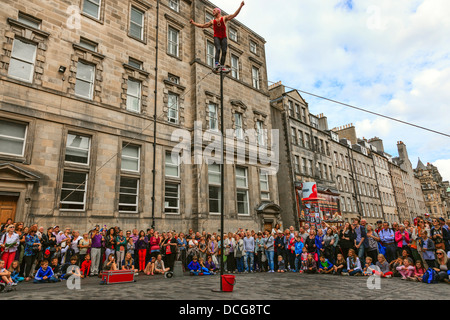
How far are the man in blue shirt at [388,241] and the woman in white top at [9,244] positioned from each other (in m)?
14.5

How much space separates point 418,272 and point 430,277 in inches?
26.3

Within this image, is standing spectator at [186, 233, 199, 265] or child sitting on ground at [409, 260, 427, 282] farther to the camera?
standing spectator at [186, 233, 199, 265]

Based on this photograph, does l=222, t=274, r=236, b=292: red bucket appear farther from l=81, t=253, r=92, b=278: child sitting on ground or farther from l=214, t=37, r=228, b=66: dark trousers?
l=81, t=253, r=92, b=278: child sitting on ground

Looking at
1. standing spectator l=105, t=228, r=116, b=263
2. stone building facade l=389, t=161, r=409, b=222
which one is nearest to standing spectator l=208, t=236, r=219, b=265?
standing spectator l=105, t=228, r=116, b=263

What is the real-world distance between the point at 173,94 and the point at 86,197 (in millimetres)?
9309

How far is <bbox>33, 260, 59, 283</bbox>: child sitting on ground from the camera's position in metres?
9.52

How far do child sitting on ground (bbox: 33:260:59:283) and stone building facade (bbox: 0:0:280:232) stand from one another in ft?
10.2

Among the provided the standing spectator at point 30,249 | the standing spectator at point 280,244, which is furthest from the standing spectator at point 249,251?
the standing spectator at point 30,249

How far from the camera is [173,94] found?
19297mm

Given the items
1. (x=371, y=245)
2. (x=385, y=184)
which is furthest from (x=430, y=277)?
(x=385, y=184)

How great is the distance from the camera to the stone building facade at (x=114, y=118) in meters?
12.4

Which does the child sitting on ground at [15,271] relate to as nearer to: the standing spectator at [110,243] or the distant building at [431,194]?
the standing spectator at [110,243]

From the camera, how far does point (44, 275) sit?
31.5 feet

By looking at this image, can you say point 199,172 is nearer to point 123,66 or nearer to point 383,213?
point 123,66
